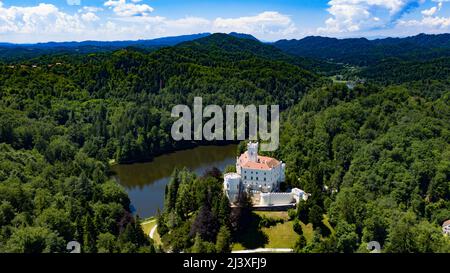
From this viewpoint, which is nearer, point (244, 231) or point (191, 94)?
point (244, 231)

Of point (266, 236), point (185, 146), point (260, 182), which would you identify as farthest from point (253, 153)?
point (185, 146)

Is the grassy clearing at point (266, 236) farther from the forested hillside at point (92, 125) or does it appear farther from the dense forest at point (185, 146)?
the forested hillside at point (92, 125)

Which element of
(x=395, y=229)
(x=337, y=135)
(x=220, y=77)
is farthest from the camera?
(x=220, y=77)

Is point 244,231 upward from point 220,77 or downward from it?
downward

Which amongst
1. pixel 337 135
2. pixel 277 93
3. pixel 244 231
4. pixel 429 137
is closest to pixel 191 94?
pixel 277 93

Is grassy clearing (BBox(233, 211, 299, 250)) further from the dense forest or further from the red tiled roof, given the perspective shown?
the red tiled roof

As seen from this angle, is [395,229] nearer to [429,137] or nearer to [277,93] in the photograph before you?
[429,137]

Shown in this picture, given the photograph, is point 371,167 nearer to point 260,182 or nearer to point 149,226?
point 260,182

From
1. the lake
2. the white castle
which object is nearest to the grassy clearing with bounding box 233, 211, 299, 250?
the white castle
